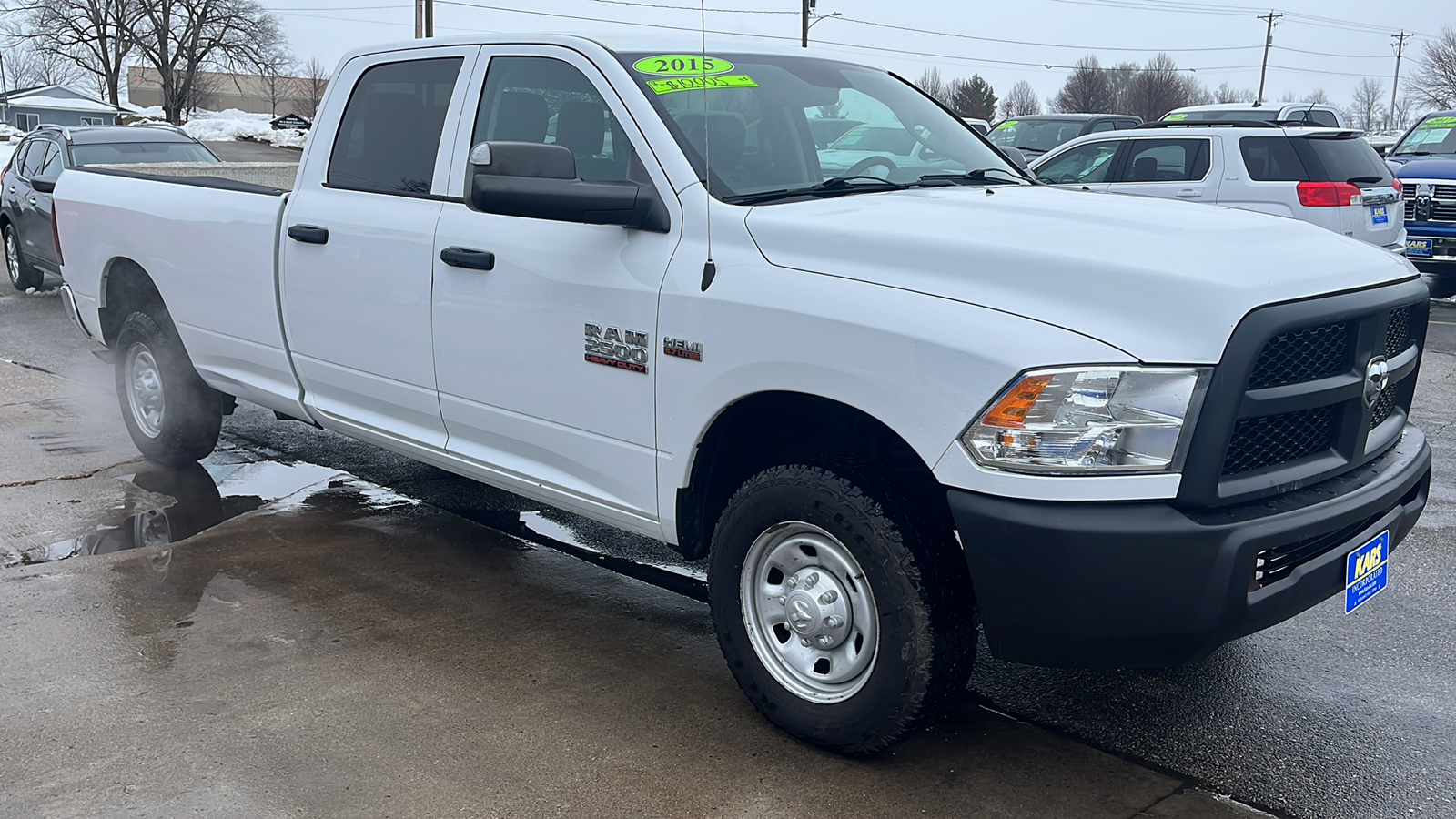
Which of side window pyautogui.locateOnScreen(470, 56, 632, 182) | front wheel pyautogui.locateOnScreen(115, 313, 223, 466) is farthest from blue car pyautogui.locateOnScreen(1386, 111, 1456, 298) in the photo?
front wheel pyautogui.locateOnScreen(115, 313, 223, 466)

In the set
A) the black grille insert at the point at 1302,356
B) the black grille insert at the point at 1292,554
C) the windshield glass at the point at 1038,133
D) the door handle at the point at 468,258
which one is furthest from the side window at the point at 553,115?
the windshield glass at the point at 1038,133

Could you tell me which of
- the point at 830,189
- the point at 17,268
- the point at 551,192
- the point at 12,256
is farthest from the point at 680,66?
the point at 12,256

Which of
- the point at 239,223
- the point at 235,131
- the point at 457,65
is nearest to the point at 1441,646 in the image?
the point at 457,65

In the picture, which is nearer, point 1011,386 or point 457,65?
point 1011,386

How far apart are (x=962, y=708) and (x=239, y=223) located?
3629 mm

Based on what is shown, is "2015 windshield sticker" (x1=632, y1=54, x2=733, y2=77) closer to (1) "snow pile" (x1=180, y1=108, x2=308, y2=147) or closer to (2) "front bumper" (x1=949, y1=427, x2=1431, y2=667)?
(2) "front bumper" (x1=949, y1=427, x2=1431, y2=667)

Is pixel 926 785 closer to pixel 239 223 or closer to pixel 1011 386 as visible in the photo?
pixel 1011 386

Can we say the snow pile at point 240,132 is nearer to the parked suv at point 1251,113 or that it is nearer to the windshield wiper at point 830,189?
the parked suv at point 1251,113

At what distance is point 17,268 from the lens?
45.3 ft

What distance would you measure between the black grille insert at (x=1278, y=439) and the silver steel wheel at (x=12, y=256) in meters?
14.1

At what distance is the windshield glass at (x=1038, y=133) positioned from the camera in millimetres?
20266

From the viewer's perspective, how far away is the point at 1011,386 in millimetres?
2793

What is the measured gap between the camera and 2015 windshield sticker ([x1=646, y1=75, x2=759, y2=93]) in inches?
154

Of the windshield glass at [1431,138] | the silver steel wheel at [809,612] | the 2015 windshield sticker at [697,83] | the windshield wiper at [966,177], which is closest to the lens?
the silver steel wheel at [809,612]
